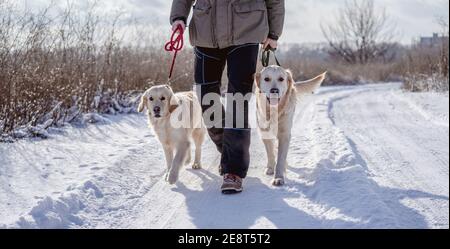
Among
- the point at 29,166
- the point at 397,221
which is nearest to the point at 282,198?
the point at 397,221

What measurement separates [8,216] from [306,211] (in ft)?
6.23

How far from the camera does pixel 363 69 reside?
28.9 meters

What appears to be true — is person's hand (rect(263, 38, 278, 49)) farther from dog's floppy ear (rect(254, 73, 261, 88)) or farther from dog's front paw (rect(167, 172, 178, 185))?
dog's front paw (rect(167, 172, 178, 185))

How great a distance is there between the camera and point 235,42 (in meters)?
3.67

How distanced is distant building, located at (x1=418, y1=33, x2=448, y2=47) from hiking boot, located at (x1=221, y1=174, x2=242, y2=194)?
12.0 m

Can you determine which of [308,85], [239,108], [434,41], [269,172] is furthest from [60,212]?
[434,41]

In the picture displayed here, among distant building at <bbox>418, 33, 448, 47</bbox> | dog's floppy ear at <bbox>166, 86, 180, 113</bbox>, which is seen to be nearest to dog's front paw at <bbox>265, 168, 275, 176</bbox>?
dog's floppy ear at <bbox>166, 86, 180, 113</bbox>

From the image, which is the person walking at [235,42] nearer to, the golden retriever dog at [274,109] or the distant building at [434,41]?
the golden retriever dog at [274,109]

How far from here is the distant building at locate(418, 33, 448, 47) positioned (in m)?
13.7

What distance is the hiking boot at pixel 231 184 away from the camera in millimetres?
3656

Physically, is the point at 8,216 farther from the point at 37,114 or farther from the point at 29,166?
the point at 37,114

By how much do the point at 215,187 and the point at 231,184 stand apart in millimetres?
274

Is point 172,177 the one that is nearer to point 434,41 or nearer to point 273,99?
point 273,99
